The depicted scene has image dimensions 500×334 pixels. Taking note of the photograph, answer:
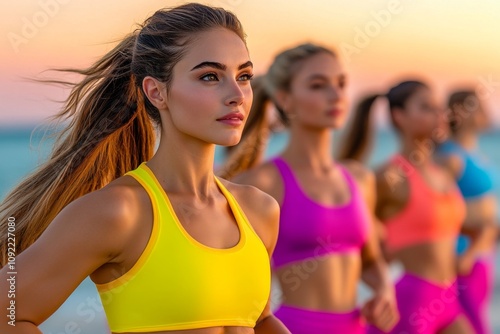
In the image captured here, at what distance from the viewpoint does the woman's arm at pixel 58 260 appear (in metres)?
3.08

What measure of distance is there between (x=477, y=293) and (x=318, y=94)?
2679 millimetres

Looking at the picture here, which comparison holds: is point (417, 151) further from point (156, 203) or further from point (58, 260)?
point (58, 260)

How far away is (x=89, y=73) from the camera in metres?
3.75

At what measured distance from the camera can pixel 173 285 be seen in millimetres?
3229

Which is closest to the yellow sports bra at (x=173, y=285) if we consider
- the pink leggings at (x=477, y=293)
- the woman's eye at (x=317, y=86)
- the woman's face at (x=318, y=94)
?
the woman's face at (x=318, y=94)

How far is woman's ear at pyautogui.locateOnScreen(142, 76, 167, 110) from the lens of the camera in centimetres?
342

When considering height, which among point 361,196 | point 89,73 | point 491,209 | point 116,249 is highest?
point 89,73

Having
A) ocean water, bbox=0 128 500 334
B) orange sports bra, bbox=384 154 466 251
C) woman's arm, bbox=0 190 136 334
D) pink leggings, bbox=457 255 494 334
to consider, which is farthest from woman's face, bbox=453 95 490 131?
woman's arm, bbox=0 190 136 334

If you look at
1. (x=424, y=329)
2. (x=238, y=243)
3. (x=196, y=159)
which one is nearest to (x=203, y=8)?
(x=196, y=159)

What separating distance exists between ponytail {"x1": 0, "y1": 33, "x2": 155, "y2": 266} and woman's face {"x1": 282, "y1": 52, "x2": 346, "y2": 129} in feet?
7.32

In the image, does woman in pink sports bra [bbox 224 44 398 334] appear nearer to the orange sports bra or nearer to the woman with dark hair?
the orange sports bra

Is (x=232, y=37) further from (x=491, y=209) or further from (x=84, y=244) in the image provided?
(x=491, y=209)

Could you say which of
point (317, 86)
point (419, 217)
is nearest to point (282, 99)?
point (317, 86)

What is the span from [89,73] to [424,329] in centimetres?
373
